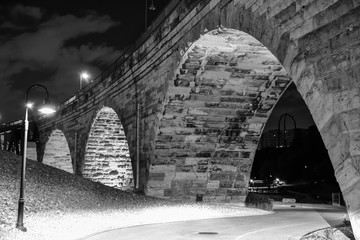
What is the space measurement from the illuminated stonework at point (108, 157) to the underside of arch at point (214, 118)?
1045 cm

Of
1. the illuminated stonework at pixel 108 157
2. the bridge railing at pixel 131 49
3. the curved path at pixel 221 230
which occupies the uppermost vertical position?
the bridge railing at pixel 131 49

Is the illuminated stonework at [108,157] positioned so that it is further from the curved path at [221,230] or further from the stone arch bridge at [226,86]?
the curved path at [221,230]

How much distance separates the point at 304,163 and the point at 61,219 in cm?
5479

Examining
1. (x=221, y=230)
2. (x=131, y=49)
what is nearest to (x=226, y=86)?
(x=221, y=230)

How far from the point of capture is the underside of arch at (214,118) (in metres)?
14.1

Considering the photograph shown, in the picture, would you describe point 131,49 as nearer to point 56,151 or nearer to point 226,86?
point 226,86

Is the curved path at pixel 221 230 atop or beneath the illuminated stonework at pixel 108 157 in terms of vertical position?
beneath

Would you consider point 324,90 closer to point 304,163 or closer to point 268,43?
point 268,43

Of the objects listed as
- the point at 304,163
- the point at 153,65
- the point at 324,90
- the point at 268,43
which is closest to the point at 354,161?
the point at 324,90

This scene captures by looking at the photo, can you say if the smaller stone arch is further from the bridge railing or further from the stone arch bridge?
the stone arch bridge

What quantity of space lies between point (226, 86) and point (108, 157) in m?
15.2

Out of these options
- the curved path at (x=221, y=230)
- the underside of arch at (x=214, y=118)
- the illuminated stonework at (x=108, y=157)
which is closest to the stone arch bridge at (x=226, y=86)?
the underside of arch at (x=214, y=118)

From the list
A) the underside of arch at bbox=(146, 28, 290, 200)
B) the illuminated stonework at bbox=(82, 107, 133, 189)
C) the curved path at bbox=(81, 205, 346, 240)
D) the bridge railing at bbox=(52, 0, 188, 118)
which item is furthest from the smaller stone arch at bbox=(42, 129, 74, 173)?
the curved path at bbox=(81, 205, 346, 240)

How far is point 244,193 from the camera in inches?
719
